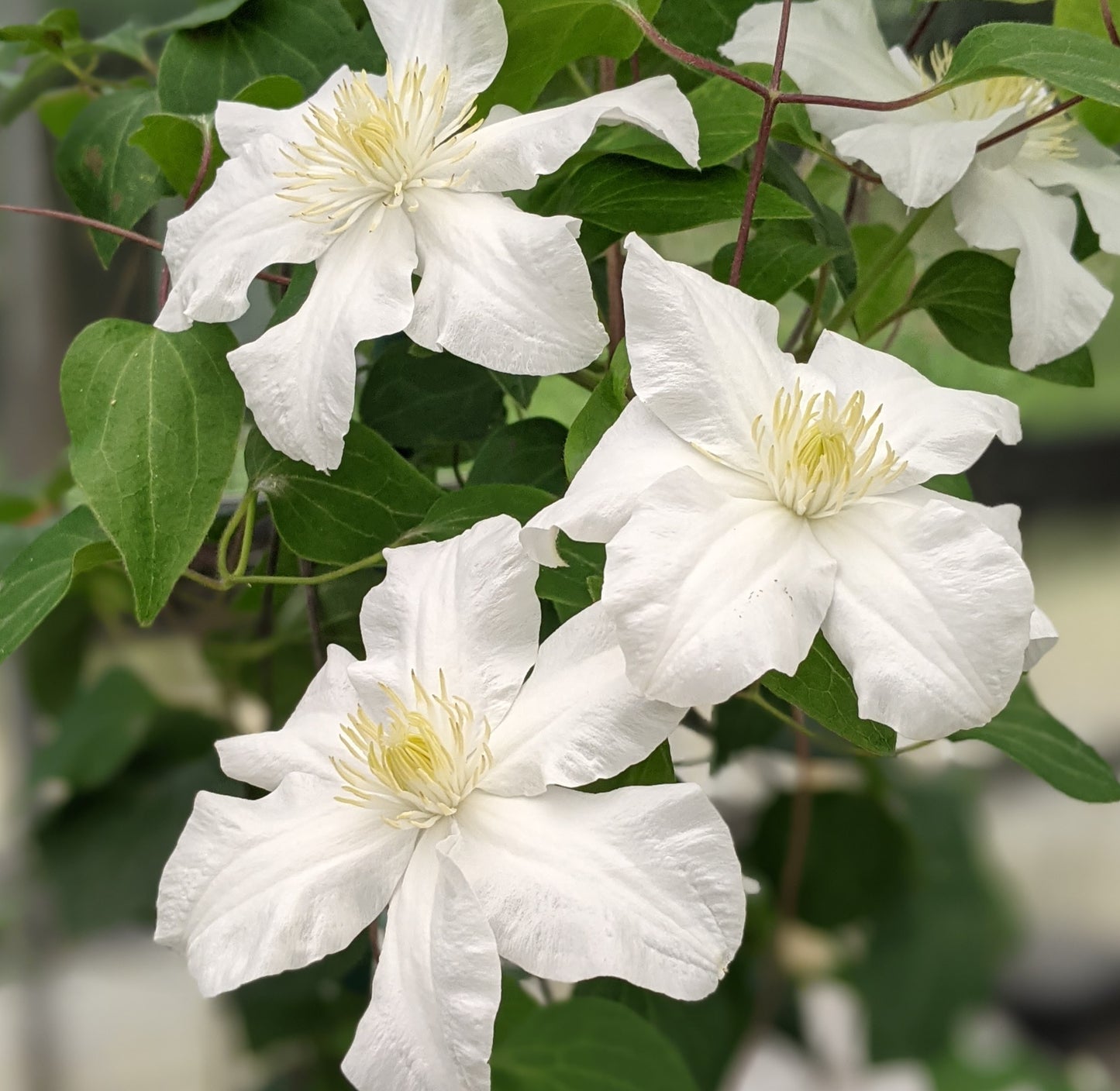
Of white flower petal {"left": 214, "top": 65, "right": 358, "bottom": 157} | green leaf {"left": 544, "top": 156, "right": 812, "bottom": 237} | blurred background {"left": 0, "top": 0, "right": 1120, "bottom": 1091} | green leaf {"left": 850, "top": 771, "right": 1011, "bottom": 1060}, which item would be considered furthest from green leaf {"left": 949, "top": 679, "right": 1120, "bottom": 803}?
green leaf {"left": 850, "top": 771, "right": 1011, "bottom": 1060}

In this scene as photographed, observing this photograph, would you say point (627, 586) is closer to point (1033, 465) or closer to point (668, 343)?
point (668, 343)

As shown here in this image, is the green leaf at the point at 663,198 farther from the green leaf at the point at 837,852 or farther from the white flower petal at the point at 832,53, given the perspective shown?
the green leaf at the point at 837,852

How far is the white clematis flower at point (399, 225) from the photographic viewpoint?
295 mm

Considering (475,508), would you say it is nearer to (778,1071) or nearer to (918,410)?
(918,410)

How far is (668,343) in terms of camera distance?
11.3 inches

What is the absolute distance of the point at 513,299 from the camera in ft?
0.97

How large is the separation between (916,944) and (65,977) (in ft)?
2.51

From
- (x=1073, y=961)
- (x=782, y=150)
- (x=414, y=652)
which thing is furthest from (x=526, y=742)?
(x=1073, y=961)

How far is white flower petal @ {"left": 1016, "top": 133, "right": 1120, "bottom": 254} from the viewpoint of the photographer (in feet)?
1.18

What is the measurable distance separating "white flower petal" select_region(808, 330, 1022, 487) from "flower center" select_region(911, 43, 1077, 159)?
0.38 feet

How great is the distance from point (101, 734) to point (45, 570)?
37 cm

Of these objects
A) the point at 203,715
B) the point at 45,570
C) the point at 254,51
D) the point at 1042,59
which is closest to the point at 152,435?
the point at 45,570

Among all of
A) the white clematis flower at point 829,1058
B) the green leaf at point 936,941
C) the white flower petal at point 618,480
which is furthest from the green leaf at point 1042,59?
the white clematis flower at point 829,1058

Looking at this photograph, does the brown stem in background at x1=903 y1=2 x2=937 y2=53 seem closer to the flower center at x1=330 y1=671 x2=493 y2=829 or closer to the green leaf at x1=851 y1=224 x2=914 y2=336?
the green leaf at x1=851 y1=224 x2=914 y2=336
